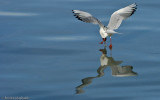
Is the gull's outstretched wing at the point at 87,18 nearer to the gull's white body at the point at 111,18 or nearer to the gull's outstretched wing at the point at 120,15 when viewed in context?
the gull's white body at the point at 111,18

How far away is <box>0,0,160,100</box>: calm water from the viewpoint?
317 inches

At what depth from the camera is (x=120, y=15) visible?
35.2ft

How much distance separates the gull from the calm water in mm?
268

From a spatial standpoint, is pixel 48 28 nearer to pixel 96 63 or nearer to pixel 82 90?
pixel 96 63

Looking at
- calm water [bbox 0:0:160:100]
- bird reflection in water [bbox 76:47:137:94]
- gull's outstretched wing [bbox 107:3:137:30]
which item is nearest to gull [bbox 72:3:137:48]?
gull's outstretched wing [bbox 107:3:137:30]

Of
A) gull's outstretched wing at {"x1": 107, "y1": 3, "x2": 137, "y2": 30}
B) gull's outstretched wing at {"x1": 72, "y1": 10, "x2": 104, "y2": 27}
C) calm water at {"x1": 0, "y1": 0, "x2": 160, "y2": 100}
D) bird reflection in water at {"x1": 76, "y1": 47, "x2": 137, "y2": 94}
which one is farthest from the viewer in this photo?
gull's outstretched wing at {"x1": 107, "y1": 3, "x2": 137, "y2": 30}

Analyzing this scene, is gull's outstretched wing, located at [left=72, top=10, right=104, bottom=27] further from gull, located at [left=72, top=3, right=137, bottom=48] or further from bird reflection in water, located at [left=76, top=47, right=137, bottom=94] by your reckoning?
bird reflection in water, located at [left=76, top=47, right=137, bottom=94]

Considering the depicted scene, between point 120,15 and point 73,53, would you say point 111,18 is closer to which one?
point 120,15

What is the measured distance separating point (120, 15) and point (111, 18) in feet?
0.71

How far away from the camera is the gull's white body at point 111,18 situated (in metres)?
9.98

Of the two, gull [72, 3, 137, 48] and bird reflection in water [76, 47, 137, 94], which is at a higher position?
gull [72, 3, 137, 48]

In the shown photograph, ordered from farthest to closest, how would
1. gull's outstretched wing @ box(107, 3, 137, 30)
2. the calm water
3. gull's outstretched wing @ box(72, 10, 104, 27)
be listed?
gull's outstretched wing @ box(107, 3, 137, 30), gull's outstretched wing @ box(72, 10, 104, 27), the calm water

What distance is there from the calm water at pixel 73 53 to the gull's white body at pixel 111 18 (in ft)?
0.90

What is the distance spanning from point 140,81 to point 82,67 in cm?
114
